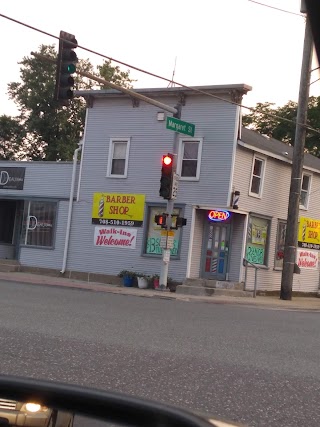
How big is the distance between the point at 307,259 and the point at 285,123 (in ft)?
61.8

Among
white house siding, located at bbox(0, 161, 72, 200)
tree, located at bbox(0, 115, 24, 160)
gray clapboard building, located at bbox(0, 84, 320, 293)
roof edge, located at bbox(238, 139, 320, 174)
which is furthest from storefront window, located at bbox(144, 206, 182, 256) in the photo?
tree, located at bbox(0, 115, 24, 160)

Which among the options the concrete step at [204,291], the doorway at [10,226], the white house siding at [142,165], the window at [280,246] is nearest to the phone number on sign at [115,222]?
the white house siding at [142,165]

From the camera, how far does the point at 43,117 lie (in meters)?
45.8

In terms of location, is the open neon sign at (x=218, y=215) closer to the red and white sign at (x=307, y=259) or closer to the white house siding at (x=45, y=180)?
the red and white sign at (x=307, y=259)

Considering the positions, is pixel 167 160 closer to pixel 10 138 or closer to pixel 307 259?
pixel 307 259

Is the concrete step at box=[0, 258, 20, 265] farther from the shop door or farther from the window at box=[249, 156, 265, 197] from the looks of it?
the window at box=[249, 156, 265, 197]

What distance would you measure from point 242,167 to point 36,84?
84.7ft

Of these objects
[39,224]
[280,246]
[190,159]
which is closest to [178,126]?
[190,159]

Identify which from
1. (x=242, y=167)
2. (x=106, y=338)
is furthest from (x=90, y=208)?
(x=106, y=338)

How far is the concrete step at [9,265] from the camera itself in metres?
26.3

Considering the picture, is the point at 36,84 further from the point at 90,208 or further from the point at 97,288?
the point at 97,288

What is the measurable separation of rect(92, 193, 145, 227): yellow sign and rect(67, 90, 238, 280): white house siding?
0.79 feet

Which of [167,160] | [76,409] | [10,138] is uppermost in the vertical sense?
[10,138]

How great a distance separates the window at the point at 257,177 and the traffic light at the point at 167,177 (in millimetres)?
4832
